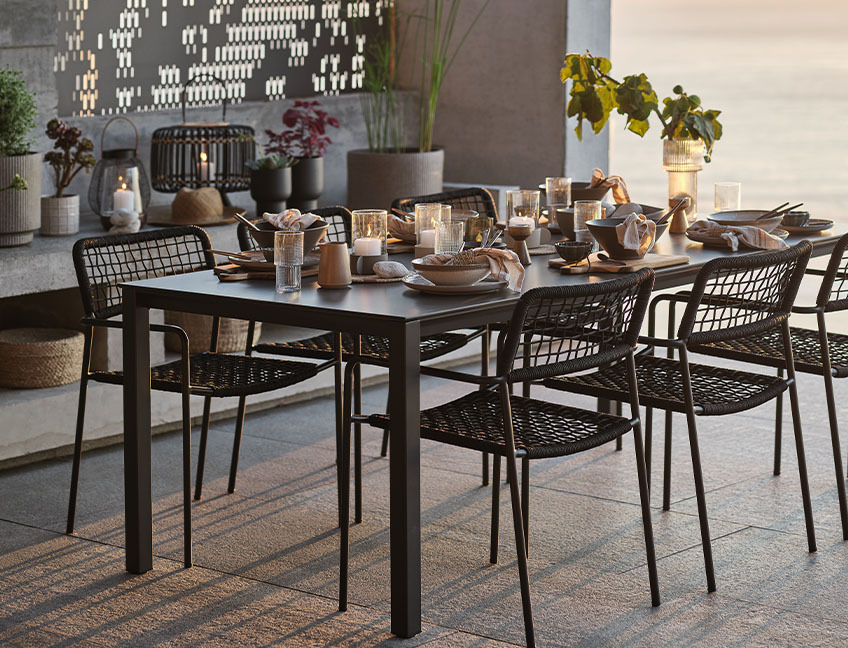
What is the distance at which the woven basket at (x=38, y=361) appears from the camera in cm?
457

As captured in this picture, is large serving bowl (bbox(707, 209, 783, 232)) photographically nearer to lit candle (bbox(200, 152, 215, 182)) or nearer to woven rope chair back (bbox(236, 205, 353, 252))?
woven rope chair back (bbox(236, 205, 353, 252))

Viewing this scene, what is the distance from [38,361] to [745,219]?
2337 mm

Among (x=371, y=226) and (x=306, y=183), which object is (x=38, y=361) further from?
(x=306, y=183)

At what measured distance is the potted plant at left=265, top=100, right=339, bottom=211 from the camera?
584cm

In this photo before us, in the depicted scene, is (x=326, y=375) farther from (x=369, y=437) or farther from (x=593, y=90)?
(x=593, y=90)

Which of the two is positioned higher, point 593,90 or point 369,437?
point 593,90

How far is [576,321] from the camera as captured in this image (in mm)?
3166

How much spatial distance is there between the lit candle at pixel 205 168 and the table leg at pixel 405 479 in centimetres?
270

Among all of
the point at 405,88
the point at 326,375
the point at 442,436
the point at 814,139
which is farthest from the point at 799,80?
the point at 442,436

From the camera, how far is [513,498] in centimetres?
306

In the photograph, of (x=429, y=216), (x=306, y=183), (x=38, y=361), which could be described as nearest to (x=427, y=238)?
(x=429, y=216)

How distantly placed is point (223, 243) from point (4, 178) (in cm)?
88

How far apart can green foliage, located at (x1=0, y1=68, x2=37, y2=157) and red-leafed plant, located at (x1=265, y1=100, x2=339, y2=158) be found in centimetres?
148

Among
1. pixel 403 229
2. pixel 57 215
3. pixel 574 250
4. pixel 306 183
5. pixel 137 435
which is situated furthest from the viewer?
pixel 306 183
